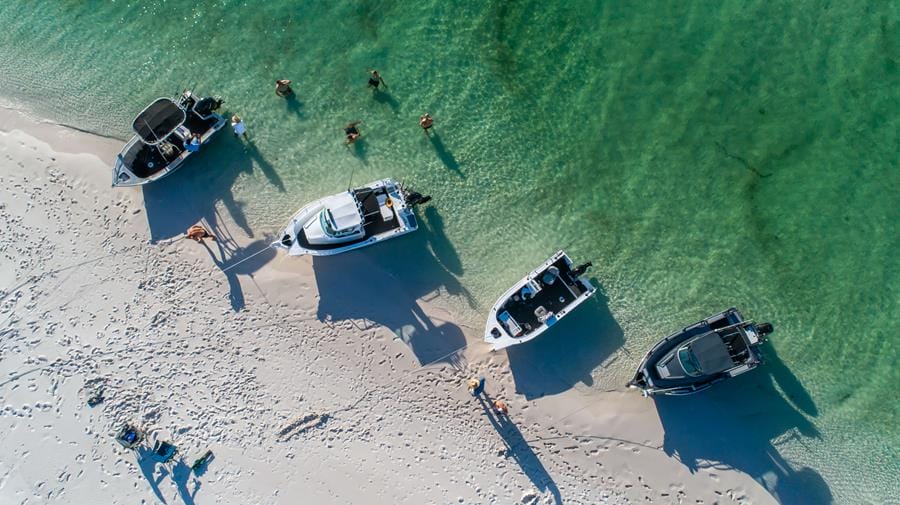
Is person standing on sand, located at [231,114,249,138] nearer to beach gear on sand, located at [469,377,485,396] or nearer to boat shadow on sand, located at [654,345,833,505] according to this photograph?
beach gear on sand, located at [469,377,485,396]

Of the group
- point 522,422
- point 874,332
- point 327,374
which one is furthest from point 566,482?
point 874,332

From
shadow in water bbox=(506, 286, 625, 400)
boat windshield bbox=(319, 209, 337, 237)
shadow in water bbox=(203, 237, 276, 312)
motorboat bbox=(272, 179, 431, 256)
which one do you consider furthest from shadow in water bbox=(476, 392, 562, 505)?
shadow in water bbox=(203, 237, 276, 312)

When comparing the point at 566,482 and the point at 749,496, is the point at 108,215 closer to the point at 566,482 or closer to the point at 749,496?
the point at 566,482

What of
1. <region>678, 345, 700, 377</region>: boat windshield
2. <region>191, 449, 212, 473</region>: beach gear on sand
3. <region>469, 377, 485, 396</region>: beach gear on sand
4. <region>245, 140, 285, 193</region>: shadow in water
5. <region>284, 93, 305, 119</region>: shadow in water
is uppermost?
<region>284, 93, 305, 119</region>: shadow in water

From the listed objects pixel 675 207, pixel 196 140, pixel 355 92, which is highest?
pixel 355 92

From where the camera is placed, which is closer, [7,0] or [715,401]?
[715,401]

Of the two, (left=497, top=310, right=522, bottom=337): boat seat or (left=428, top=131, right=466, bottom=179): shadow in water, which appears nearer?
(left=497, top=310, right=522, bottom=337): boat seat

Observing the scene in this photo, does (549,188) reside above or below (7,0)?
below
